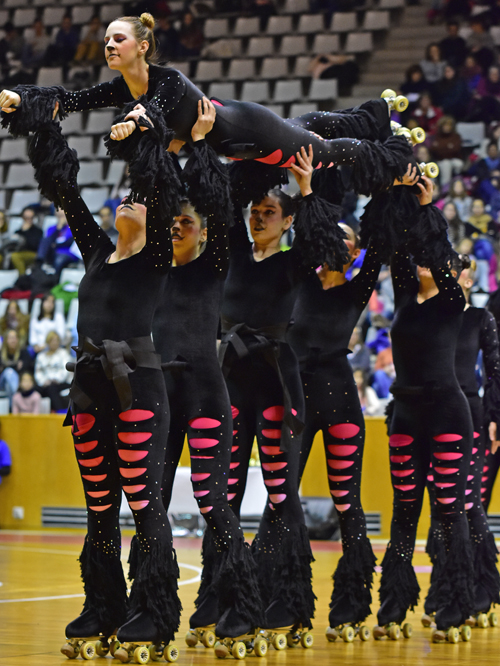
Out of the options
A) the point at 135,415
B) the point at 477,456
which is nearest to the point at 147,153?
the point at 135,415

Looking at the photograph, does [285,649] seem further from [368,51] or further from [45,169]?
[368,51]

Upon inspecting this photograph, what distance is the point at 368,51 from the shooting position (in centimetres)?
1503

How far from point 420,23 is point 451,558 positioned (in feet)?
39.6

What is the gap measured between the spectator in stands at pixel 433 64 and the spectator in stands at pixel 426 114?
0.64 meters

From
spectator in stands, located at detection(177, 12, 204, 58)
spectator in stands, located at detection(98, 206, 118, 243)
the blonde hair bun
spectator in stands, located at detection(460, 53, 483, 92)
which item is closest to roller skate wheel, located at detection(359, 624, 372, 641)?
the blonde hair bun

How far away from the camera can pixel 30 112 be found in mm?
3617

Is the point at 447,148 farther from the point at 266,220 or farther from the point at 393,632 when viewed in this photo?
the point at 393,632

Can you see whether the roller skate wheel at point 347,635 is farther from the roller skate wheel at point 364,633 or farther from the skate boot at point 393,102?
the skate boot at point 393,102

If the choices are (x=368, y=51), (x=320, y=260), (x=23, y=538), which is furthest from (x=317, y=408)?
(x=368, y=51)

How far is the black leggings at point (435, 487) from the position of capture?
4578 millimetres

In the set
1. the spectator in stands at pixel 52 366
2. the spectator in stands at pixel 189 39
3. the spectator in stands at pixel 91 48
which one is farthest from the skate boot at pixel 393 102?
the spectator in stands at pixel 91 48

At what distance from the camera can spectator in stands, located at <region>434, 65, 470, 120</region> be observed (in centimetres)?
1328

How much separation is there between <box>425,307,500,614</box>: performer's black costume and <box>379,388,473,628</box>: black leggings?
199 millimetres

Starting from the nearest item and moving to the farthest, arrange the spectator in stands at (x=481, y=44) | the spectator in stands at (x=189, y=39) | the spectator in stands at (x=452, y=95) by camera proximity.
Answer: the spectator in stands at (x=452, y=95) < the spectator in stands at (x=481, y=44) < the spectator in stands at (x=189, y=39)
